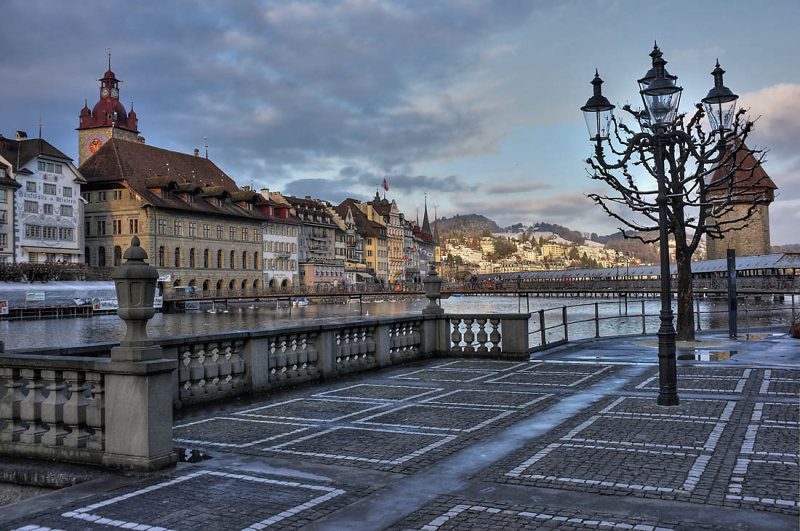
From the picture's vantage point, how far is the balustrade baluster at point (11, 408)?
7.98 metres

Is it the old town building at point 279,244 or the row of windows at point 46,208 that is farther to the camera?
the old town building at point 279,244

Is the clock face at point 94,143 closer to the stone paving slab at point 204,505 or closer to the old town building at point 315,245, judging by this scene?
the old town building at point 315,245

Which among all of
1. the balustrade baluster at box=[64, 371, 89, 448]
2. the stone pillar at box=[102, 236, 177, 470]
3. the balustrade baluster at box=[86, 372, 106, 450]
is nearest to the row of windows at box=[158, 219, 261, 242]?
the balustrade baluster at box=[64, 371, 89, 448]

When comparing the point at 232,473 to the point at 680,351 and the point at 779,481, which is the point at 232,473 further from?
the point at 680,351

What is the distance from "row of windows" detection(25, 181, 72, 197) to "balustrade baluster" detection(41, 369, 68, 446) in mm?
82094

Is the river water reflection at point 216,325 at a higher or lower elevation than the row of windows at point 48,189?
lower

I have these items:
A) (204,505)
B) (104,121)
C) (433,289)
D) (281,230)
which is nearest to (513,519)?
(204,505)

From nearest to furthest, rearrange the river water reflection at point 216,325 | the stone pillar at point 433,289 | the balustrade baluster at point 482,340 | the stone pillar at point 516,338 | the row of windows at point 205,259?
the stone pillar at point 516,338
the balustrade baluster at point 482,340
the stone pillar at point 433,289
the river water reflection at point 216,325
the row of windows at point 205,259

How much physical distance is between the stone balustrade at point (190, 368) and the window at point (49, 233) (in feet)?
247

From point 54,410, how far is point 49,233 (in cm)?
8413

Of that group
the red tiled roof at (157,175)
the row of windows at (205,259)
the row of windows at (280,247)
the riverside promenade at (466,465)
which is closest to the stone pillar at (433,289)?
the riverside promenade at (466,465)

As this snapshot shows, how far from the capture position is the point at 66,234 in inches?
3438

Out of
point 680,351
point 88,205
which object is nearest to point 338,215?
point 88,205

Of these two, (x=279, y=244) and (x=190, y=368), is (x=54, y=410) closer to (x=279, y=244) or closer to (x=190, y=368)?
(x=190, y=368)
